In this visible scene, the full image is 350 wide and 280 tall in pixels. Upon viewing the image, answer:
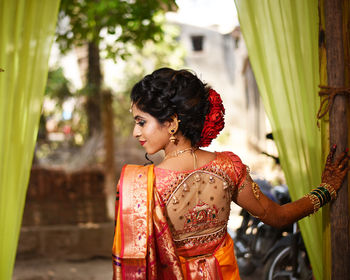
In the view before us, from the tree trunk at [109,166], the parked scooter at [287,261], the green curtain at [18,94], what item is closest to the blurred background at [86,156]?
the tree trunk at [109,166]

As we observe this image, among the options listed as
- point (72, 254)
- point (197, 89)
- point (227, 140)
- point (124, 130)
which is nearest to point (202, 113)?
point (197, 89)

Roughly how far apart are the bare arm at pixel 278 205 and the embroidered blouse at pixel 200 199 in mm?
51

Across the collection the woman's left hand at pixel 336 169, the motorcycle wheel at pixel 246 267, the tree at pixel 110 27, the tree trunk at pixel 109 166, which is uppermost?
the tree at pixel 110 27

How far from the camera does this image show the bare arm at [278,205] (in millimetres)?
1614

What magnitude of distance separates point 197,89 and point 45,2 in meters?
1.03

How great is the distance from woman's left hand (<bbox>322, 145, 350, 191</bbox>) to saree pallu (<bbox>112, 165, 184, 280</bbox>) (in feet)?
2.80

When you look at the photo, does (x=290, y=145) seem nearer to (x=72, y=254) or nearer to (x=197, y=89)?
(x=197, y=89)

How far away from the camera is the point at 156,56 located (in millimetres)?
11172

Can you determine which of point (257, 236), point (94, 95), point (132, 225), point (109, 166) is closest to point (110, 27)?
point (109, 166)

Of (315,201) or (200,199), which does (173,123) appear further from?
(315,201)

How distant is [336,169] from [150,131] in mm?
929

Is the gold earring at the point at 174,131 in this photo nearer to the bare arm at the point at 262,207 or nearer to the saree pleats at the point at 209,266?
the bare arm at the point at 262,207

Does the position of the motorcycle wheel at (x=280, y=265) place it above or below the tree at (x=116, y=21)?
below

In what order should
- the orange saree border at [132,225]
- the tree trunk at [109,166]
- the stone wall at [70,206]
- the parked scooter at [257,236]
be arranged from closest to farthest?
the orange saree border at [132,225] < the parked scooter at [257,236] < the stone wall at [70,206] < the tree trunk at [109,166]
